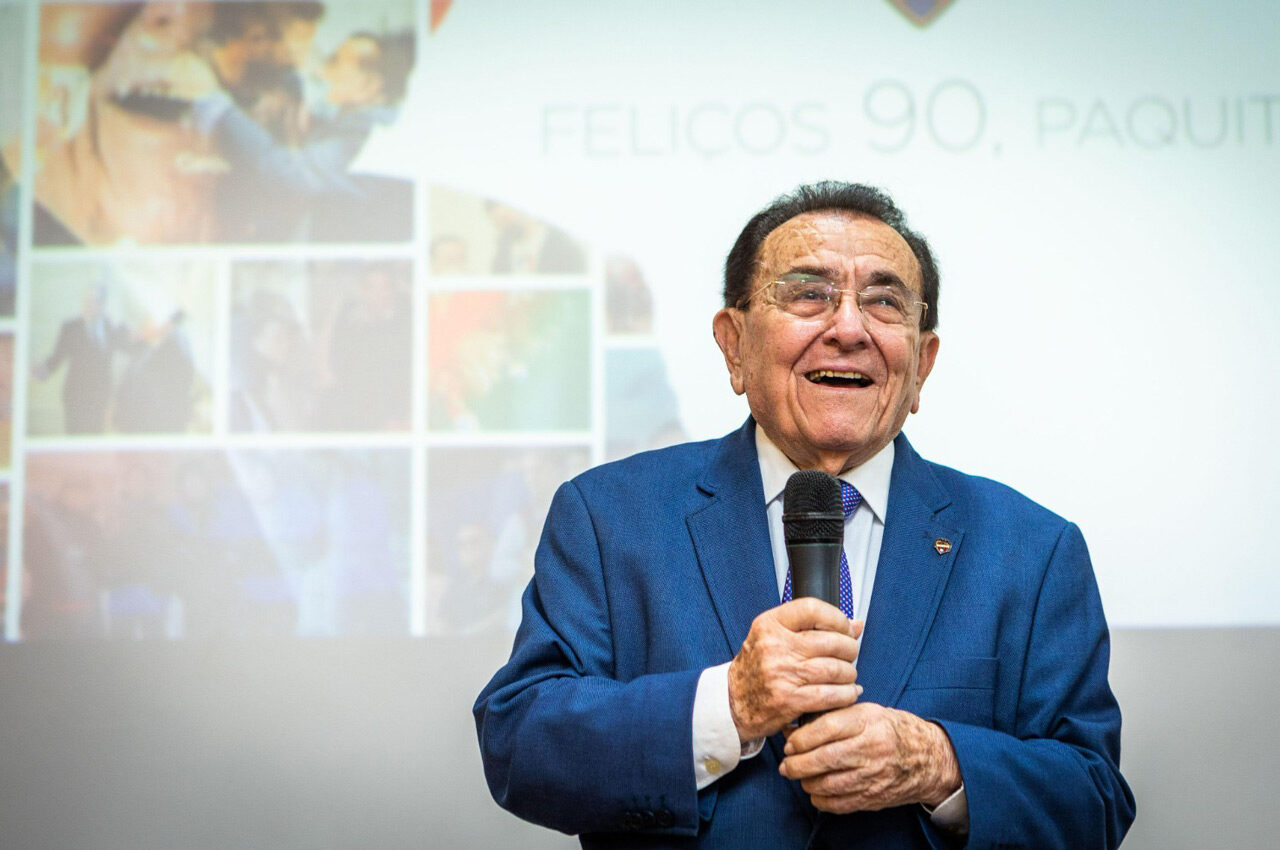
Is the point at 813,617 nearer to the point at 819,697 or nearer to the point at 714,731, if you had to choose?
the point at 819,697

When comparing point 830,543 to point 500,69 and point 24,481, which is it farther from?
point 24,481

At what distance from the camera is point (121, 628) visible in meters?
3.14

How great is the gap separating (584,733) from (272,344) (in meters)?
1.91

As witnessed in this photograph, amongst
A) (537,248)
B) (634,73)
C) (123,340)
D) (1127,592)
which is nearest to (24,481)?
(123,340)

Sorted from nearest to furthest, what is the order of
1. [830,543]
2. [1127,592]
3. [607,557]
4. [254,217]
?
[830,543], [607,557], [1127,592], [254,217]

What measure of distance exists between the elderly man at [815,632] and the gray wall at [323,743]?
1326mm

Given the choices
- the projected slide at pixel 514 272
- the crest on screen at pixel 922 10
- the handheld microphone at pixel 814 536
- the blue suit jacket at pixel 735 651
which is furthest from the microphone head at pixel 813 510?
the crest on screen at pixel 922 10

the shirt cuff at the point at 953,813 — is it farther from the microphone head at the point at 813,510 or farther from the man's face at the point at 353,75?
the man's face at the point at 353,75

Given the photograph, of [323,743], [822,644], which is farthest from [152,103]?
[822,644]

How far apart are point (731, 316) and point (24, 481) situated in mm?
2058

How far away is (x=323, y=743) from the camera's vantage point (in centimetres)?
310

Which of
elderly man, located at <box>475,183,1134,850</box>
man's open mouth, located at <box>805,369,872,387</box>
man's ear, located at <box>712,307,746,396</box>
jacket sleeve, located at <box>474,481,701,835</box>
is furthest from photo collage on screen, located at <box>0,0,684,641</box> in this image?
jacket sleeve, located at <box>474,481,701,835</box>

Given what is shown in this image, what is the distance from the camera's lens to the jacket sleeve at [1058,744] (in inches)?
63.4

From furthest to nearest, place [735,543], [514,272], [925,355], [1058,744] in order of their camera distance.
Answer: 1. [514,272]
2. [925,355]
3. [735,543]
4. [1058,744]
